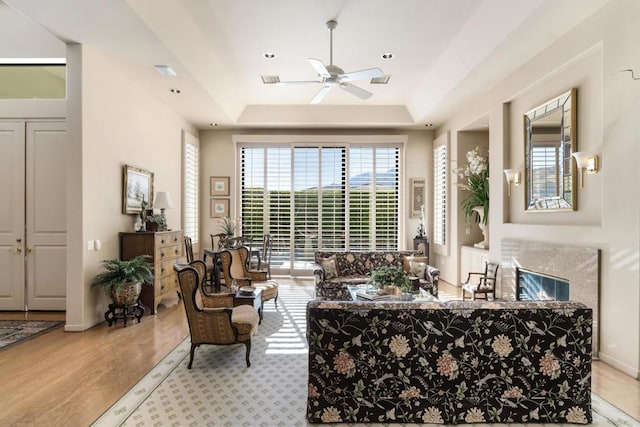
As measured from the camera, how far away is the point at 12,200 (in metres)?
5.10

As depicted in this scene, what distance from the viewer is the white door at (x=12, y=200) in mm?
5090

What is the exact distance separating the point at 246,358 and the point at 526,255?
389cm

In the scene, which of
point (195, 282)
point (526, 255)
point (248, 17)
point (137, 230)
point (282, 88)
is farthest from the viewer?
point (282, 88)

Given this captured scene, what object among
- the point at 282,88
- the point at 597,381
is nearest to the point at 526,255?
the point at 597,381

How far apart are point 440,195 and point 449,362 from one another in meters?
6.09

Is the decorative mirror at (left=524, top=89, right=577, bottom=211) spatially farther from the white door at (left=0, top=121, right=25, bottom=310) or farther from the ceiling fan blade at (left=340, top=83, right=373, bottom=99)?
the white door at (left=0, top=121, right=25, bottom=310)

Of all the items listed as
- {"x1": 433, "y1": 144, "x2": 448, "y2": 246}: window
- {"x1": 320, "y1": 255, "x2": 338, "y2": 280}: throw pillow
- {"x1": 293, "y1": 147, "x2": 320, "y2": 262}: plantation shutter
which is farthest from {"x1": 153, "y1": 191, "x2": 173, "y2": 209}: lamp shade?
{"x1": 433, "y1": 144, "x2": 448, "y2": 246}: window

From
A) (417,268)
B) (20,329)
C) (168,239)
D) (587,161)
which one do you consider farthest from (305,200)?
(587,161)

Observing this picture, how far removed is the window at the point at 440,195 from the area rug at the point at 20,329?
7214mm

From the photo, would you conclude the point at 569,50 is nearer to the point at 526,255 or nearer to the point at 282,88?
the point at 526,255

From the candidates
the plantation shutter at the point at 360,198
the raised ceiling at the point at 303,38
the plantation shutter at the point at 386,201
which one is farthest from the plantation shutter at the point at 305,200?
the raised ceiling at the point at 303,38

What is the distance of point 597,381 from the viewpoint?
3.12 metres

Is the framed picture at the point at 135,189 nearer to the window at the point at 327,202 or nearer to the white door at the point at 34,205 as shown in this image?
the white door at the point at 34,205

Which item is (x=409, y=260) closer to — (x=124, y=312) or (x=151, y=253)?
(x=151, y=253)
